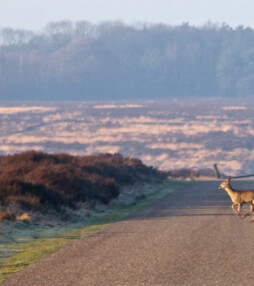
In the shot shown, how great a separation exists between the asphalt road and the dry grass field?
57.7 metres

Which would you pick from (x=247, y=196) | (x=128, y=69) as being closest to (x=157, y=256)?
(x=247, y=196)

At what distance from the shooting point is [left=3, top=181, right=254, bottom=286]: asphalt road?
11.6 m

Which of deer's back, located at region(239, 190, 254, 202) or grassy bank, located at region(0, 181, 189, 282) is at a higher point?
deer's back, located at region(239, 190, 254, 202)

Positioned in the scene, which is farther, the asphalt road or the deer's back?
the deer's back

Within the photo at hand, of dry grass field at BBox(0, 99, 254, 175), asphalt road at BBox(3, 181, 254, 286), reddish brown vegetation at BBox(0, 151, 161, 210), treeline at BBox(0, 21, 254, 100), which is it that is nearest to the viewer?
asphalt road at BBox(3, 181, 254, 286)

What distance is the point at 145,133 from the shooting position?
104 m

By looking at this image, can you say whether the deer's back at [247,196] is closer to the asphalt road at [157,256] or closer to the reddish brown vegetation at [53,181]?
the asphalt road at [157,256]

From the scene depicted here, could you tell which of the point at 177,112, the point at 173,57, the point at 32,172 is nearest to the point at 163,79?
the point at 173,57

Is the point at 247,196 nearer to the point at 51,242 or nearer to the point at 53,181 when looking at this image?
the point at 51,242

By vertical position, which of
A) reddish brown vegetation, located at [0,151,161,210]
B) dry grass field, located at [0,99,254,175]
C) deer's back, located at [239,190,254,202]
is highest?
deer's back, located at [239,190,254,202]

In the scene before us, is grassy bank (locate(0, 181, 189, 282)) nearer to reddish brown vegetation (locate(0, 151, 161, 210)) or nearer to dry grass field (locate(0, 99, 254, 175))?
reddish brown vegetation (locate(0, 151, 161, 210))

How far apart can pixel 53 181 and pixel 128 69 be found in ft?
503

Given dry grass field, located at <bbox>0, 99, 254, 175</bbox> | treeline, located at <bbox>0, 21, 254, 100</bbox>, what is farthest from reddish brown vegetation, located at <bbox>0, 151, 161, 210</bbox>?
treeline, located at <bbox>0, 21, 254, 100</bbox>

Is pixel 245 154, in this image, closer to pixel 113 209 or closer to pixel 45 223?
pixel 113 209
